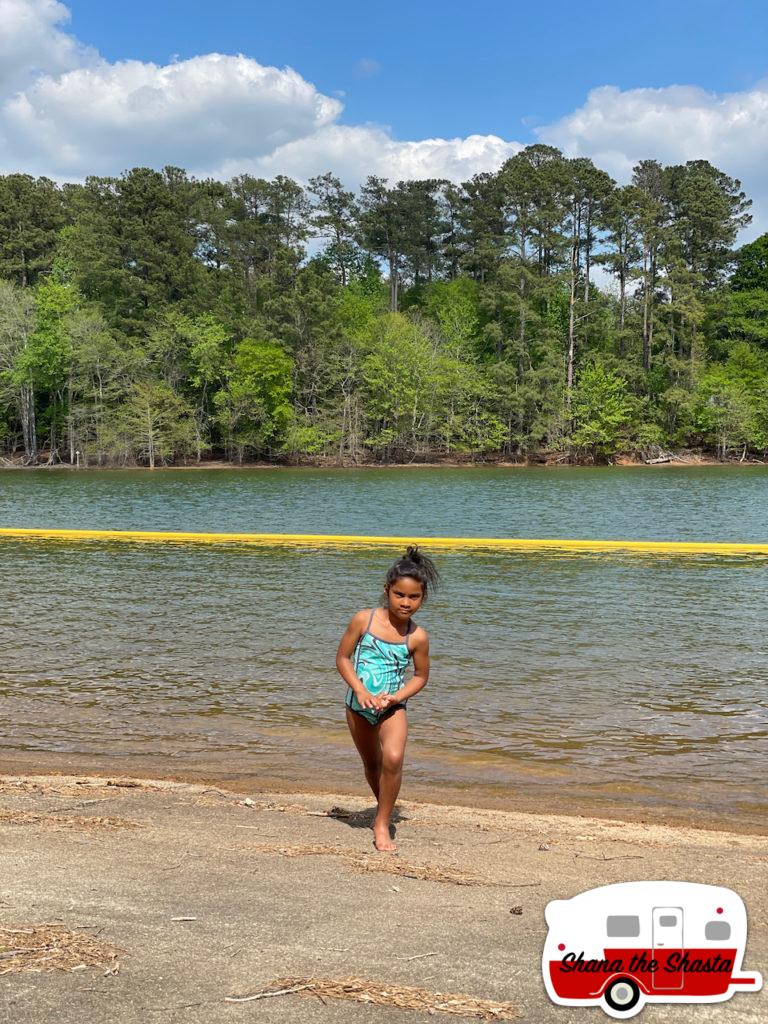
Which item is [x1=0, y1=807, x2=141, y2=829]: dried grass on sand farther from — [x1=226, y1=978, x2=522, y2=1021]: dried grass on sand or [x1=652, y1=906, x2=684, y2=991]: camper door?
[x1=652, y1=906, x2=684, y2=991]: camper door

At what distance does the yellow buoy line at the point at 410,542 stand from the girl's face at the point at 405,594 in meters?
15.5

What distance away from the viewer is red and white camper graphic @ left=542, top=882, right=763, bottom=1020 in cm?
250

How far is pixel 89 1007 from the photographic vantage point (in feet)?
9.02

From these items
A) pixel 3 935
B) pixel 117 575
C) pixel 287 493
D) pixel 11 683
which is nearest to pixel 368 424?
pixel 287 493

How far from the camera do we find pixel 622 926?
250 centimetres

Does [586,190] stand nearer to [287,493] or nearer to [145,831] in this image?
[287,493]

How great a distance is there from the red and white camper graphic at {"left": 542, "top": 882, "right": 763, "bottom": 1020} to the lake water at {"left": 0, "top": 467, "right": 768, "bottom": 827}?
3344 mm

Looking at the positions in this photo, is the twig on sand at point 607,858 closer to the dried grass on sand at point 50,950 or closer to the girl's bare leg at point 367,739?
the girl's bare leg at point 367,739

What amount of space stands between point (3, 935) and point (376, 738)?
84.7 inches

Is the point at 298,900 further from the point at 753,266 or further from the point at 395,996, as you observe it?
the point at 753,266

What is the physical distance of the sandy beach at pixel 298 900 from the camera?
9.24 feet

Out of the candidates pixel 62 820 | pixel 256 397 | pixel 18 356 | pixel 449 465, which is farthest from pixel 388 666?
pixel 18 356

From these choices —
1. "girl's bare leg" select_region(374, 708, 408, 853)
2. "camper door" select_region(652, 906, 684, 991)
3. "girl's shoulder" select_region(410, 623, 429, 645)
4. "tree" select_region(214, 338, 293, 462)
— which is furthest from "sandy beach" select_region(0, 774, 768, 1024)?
"tree" select_region(214, 338, 293, 462)

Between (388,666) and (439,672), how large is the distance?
515 centimetres
